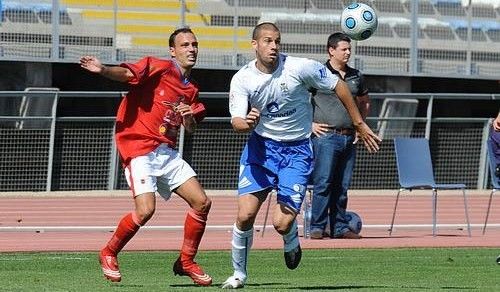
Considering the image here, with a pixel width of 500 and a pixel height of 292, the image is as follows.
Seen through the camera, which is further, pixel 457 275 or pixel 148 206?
pixel 457 275

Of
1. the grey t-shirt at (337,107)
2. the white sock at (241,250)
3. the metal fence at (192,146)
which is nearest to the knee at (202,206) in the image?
the white sock at (241,250)

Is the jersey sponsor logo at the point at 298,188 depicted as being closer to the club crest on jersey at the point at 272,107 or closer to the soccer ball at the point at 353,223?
the club crest on jersey at the point at 272,107

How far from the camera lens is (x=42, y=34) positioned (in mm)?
23266

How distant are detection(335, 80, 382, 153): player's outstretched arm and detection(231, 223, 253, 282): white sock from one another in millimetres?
1238

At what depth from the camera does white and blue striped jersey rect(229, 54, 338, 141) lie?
10.7 meters

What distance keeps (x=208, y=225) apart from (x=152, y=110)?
7.23m

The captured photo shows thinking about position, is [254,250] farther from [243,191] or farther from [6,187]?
[6,187]

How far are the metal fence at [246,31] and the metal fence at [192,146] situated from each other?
949 mm

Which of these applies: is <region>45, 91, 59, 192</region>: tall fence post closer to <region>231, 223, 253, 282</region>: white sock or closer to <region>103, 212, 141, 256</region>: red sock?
<region>103, 212, 141, 256</region>: red sock

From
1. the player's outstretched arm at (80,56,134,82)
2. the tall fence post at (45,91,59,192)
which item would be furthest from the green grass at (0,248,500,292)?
the tall fence post at (45,91,59,192)

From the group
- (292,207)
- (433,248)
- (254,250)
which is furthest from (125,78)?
(433,248)

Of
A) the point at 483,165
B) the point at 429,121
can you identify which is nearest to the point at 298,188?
the point at 429,121

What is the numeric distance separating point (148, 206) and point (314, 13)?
14.5 meters

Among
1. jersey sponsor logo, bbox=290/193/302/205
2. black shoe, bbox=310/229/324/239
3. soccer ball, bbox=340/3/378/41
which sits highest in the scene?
soccer ball, bbox=340/3/378/41
